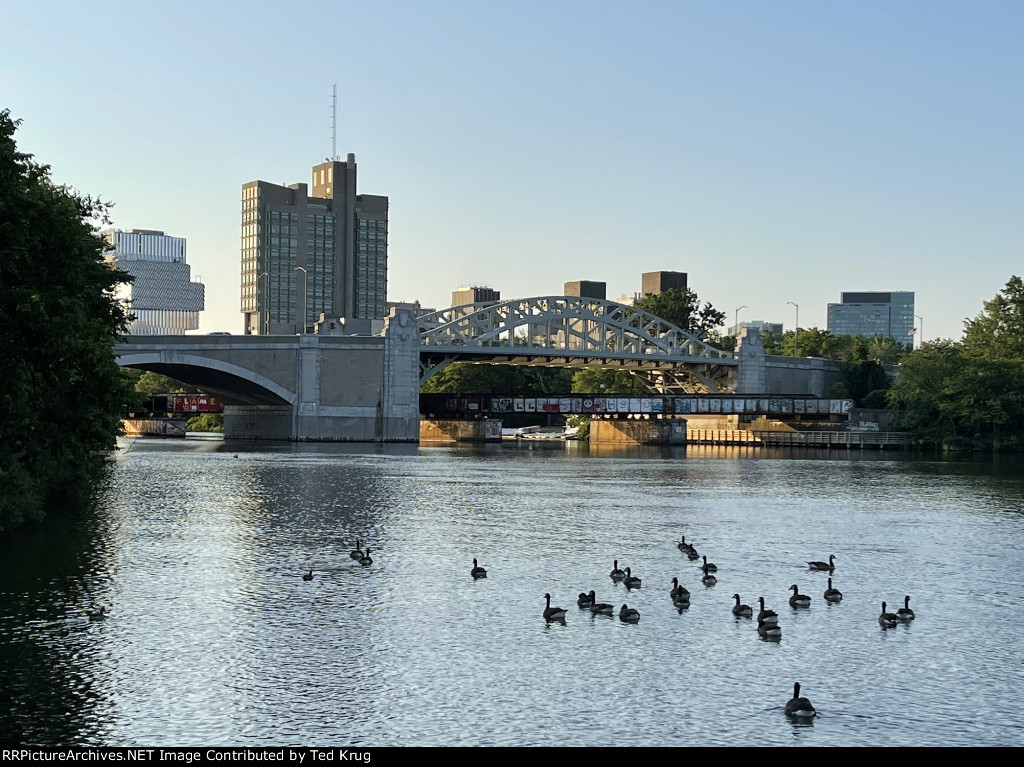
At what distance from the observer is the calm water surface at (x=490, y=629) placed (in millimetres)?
23344

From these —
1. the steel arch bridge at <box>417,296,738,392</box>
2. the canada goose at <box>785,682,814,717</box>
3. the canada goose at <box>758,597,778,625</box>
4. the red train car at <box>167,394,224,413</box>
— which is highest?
the steel arch bridge at <box>417,296,738,392</box>

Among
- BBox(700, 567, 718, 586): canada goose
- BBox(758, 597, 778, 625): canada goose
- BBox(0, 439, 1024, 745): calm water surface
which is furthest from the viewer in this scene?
BBox(700, 567, 718, 586): canada goose

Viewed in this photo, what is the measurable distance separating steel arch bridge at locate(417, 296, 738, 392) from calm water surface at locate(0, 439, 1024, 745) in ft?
317

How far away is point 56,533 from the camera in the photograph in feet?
155

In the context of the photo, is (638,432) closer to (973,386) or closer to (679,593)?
(973,386)

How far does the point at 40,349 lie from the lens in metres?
39.2

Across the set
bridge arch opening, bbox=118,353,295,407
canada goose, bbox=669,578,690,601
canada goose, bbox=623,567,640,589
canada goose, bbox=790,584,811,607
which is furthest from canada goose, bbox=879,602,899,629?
bridge arch opening, bbox=118,353,295,407

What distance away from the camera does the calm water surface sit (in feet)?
76.6

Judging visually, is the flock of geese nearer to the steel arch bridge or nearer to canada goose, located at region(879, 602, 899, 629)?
canada goose, located at region(879, 602, 899, 629)

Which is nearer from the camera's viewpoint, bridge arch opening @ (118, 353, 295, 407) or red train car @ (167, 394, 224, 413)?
bridge arch opening @ (118, 353, 295, 407)

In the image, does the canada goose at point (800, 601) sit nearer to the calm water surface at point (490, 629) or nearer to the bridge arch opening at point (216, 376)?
the calm water surface at point (490, 629)

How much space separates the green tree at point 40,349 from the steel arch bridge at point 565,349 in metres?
104
